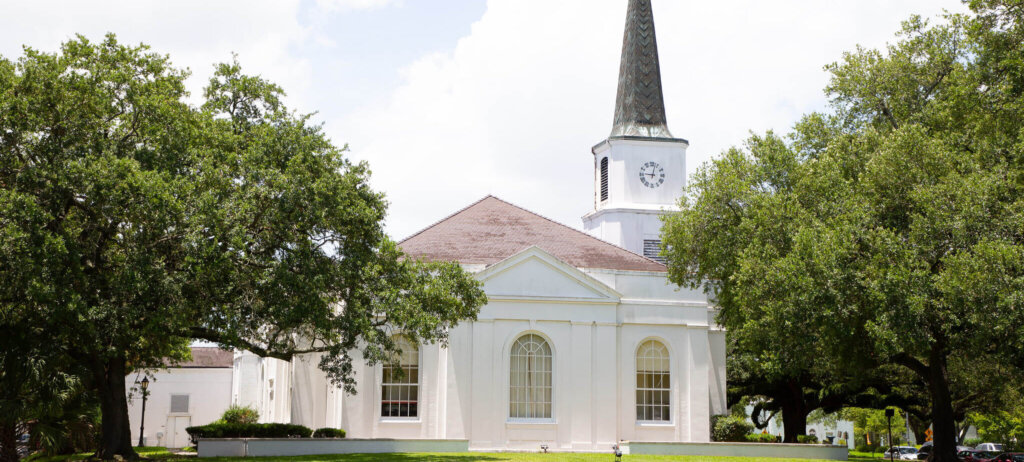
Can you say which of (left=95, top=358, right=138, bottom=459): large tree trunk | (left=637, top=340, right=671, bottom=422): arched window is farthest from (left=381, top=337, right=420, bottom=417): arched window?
(left=95, top=358, right=138, bottom=459): large tree trunk

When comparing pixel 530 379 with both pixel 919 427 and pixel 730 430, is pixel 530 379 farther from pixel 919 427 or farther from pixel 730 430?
pixel 919 427

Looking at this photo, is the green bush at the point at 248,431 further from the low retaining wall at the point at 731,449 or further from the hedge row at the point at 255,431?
the low retaining wall at the point at 731,449

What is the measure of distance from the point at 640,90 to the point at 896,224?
30681 millimetres

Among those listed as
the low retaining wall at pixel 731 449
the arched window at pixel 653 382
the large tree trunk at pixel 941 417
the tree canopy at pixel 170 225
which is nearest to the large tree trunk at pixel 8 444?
the tree canopy at pixel 170 225

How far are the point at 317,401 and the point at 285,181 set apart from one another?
14618 millimetres

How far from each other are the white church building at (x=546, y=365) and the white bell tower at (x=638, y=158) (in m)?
16.7

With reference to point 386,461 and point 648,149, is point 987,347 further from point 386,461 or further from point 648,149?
point 648,149

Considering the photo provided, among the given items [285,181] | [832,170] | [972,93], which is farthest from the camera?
[832,170]

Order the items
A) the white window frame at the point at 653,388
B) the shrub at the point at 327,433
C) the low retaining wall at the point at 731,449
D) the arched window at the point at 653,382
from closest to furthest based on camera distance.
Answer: the shrub at the point at 327,433
the low retaining wall at the point at 731,449
the white window frame at the point at 653,388
the arched window at the point at 653,382

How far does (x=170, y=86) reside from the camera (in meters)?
25.0

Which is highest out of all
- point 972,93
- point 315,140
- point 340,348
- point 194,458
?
point 972,93

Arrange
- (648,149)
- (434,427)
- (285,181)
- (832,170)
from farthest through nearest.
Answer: (648,149) → (434,427) → (832,170) → (285,181)

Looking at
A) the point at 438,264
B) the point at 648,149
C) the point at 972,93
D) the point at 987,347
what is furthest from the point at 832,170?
the point at 648,149

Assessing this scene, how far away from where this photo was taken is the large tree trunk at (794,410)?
4467 cm
